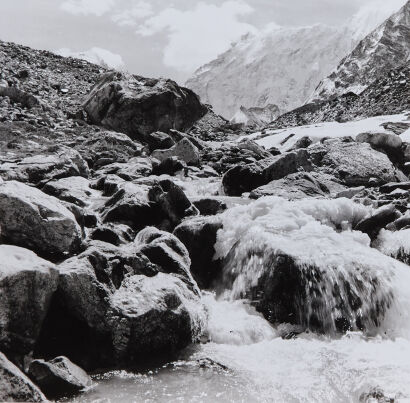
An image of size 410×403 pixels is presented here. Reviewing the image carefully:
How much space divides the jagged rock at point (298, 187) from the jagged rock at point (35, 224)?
24.2ft

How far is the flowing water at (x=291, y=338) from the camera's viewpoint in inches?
240

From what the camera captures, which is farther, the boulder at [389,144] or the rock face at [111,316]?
the boulder at [389,144]

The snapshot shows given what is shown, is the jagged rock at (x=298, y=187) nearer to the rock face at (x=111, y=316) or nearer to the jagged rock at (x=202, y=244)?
the jagged rock at (x=202, y=244)

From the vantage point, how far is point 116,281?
289 inches

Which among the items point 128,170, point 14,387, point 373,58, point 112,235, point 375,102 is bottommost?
point 14,387

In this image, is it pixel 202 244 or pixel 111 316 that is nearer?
pixel 111 316

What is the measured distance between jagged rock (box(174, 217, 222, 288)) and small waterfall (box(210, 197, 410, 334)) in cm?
22

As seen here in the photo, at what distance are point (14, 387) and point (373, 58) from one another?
183 metres

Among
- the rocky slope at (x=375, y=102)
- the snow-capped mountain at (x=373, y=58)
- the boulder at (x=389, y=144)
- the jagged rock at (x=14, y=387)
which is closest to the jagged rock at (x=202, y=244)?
the jagged rock at (x=14, y=387)

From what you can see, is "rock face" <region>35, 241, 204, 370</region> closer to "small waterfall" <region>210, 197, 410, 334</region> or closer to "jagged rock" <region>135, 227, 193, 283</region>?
"jagged rock" <region>135, 227, 193, 283</region>

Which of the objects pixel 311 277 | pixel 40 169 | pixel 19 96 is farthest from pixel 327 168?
pixel 19 96

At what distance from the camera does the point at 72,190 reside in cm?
1380

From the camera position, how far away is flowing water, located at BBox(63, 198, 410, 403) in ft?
20.0

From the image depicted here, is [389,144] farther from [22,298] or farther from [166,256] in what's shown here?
[22,298]
